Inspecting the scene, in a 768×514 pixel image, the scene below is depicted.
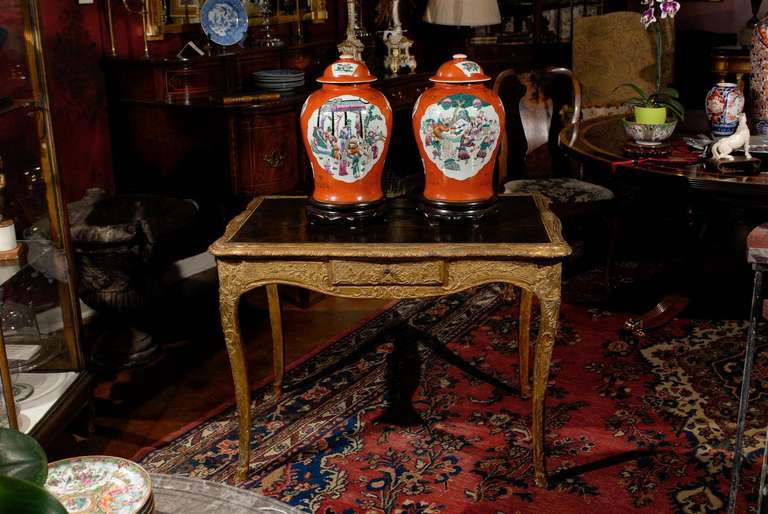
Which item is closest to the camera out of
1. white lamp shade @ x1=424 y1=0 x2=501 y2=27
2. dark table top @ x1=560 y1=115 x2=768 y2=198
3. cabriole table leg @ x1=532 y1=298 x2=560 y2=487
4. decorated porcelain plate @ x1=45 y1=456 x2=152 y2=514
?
decorated porcelain plate @ x1=45 y1=456 x2=152 y2=514

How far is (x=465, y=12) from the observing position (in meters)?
5.25

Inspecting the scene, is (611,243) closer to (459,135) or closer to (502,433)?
(502,433)

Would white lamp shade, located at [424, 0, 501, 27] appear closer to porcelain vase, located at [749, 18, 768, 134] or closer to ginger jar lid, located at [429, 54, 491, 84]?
porcelain vase, located at [749, 18, 768, 134]

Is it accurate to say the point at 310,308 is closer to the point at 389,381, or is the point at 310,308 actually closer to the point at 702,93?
the point at 389,381

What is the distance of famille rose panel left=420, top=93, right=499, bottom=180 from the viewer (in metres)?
2.28

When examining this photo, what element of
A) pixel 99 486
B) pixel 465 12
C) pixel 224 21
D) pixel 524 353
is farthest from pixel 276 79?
pixel 99 486

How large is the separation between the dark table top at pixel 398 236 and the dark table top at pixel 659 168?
0.65 metres

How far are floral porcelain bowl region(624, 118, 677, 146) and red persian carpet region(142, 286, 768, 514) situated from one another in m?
0.83

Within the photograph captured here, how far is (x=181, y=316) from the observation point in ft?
13.1

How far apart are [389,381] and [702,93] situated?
12.6 ft

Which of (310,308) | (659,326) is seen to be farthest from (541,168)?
(310,308)

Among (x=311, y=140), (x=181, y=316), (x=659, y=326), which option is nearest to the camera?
(x=311, y=140)

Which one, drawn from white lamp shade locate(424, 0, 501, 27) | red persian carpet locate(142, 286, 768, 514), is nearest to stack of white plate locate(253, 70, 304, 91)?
red persian carpet locate(142, 286, 768, 514)

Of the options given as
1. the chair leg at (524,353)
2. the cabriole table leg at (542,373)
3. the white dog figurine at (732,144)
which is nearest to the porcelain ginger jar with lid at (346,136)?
the cabriole table leg at (542,373)
